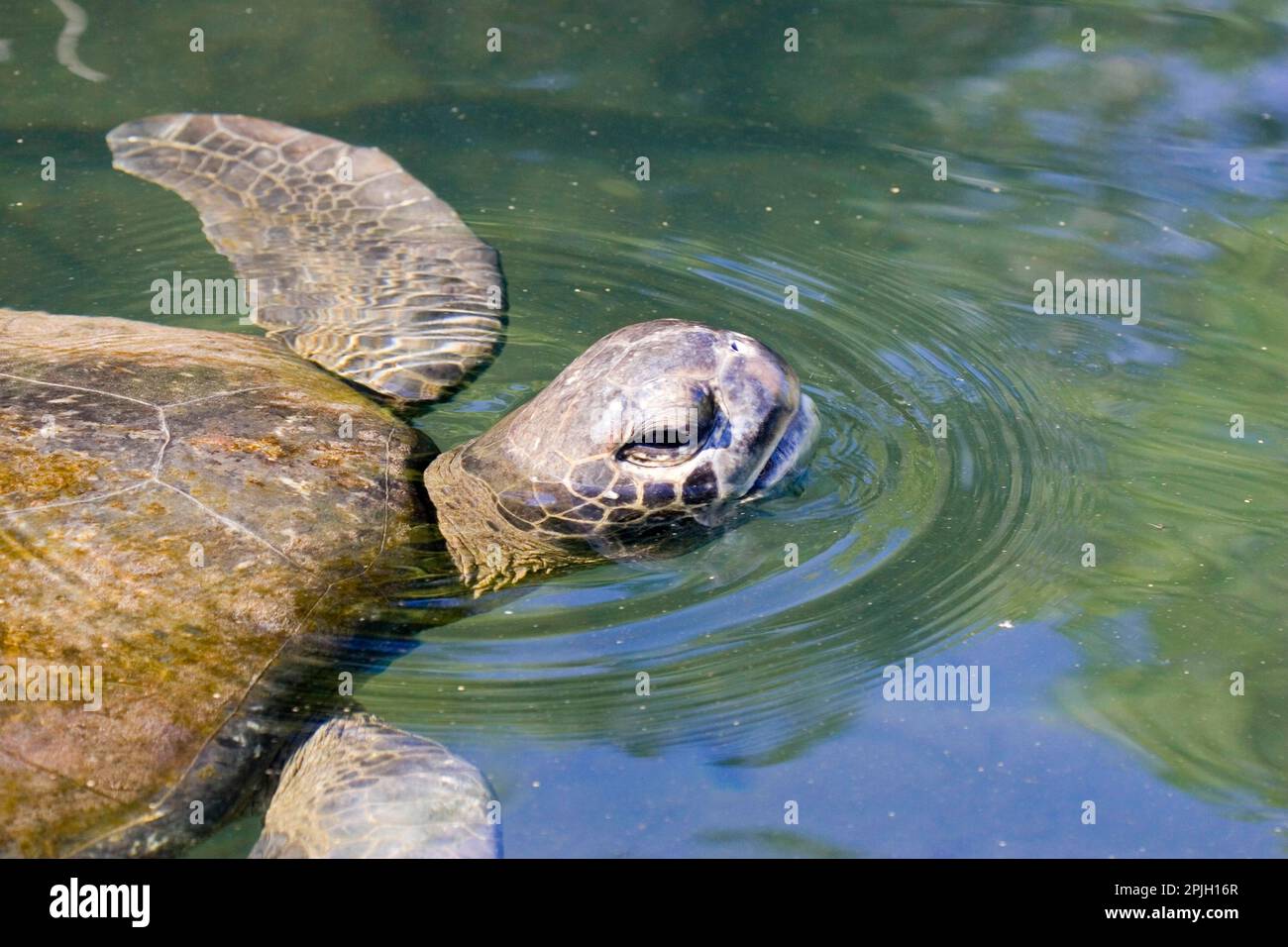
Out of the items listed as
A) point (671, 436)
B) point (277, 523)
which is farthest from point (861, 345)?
point (277, 523)

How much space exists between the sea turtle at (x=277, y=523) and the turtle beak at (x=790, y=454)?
11 mm

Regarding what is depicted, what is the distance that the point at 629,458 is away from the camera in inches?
149

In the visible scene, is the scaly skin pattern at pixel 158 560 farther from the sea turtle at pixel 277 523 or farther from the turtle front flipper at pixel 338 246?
the turtle front flipper at pixel 338 246

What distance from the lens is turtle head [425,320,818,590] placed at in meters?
3.75

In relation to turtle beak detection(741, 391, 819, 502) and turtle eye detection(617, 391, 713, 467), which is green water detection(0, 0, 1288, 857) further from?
turtle eye detection(617, 391, 713, 467)

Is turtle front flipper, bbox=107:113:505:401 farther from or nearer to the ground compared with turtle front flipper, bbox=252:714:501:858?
farther from the ground

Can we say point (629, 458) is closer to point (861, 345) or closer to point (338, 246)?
point (861, 345)

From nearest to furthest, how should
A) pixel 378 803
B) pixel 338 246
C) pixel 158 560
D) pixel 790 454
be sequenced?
1. pixel 378 803
2. pixel 158 560
3. pixel 790 454
4. pixel 338 246

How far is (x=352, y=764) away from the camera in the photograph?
322cm

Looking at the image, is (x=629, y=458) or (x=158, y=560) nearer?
(x=158, y=560)

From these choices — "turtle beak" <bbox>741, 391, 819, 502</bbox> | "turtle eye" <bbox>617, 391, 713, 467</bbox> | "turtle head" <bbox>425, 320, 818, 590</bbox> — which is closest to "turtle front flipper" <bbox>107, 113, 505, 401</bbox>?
"turtle head" <bbox>425, 320, 818, 590</bbox>

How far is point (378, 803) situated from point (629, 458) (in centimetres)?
124

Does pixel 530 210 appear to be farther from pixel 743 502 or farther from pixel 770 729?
pixel 770 729

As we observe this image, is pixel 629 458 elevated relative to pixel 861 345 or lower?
lower
